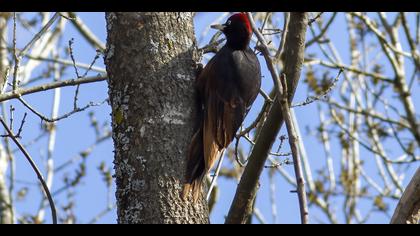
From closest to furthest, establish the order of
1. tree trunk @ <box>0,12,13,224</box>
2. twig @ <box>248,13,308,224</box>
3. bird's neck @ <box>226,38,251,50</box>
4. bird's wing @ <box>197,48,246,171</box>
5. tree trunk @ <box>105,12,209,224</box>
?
1. twig @ <box>248,13,308,224</box>
2. tree trunk @ <box>105,12,209,224</box>
3. bird's wing @ <box>197,48,246,171</box>
4. bird's neck @ <box>226,38,251,50</box>
5. tree trunk @ <box>0,12,13,224</box>

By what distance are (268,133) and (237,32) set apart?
5.39ft

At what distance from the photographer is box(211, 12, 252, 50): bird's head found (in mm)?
4270

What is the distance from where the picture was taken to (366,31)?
8742mm

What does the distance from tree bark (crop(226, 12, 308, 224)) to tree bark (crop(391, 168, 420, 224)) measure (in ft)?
1.58

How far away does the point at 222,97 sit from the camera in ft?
12.7

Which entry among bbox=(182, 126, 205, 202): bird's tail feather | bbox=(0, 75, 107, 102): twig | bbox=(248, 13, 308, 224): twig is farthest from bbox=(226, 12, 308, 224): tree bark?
bbox=(0, 75, 107, 102): twig

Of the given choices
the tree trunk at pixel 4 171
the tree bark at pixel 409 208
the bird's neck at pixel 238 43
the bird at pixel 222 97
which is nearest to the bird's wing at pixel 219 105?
the bird at pixel 222 97

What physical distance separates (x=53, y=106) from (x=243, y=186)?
6799 mm

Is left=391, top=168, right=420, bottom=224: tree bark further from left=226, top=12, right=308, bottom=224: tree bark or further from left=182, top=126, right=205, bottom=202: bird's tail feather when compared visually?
left=182, top=126, right=205, bottom=202: bird's tail feather

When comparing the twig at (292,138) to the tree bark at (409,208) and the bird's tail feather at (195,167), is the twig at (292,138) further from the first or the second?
the bird's tail feather at (195,167)

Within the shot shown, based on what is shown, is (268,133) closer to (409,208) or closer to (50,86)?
(409,208)

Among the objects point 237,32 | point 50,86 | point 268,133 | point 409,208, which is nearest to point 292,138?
point 268,133
